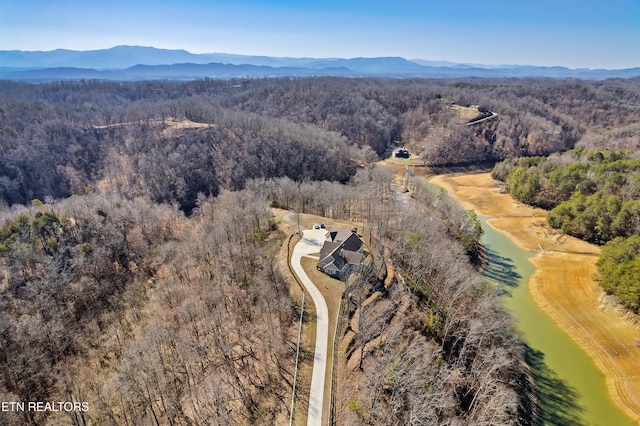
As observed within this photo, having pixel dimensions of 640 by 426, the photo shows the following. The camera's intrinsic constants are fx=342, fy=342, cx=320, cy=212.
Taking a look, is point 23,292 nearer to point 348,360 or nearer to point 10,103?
point 348,360

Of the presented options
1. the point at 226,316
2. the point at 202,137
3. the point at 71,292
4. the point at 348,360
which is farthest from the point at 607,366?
the point at 202,137

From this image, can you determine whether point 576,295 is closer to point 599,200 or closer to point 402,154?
point 599,200

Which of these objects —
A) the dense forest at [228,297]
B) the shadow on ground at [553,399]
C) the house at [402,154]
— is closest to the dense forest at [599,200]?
the dense forest at [228,297]

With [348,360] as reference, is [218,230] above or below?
above

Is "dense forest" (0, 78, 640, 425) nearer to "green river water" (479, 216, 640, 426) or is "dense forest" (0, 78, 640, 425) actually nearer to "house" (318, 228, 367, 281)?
"green river water" (479, 216, 640, 426)

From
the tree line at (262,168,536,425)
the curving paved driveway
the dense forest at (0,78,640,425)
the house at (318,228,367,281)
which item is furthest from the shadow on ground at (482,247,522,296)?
the curving paved driveway

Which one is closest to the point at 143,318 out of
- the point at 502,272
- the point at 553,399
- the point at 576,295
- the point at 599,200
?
the point at 553,399

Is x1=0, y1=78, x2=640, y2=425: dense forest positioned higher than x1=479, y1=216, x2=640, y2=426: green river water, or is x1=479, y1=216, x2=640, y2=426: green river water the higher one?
x1=0, y1=78, x2=640, y2=425: dense forest

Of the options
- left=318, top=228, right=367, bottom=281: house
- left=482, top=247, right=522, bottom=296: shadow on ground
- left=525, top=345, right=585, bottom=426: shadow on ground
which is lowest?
left=525, top=345, right=585, bottom=426: shadow on ground
